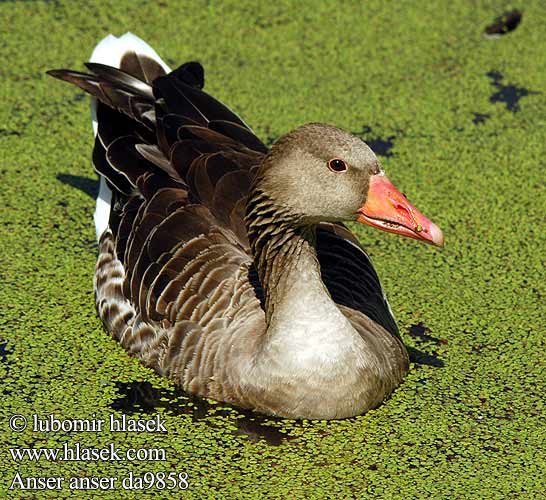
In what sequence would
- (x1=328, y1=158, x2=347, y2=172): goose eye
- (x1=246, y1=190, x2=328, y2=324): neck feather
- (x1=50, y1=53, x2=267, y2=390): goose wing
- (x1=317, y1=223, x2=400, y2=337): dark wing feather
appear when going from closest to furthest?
(x1=328, y1=158, x2=347, y2=172): goose eye, (x1=246, y1=190, x2=328, y2=324): neck feather, (x1=50, y1=53, x2=267, y2=390): goose wing, (x1=317, y1=223, x2=400, y2=337): dark wing feather

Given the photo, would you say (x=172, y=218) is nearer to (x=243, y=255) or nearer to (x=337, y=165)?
(x=243, y=255)

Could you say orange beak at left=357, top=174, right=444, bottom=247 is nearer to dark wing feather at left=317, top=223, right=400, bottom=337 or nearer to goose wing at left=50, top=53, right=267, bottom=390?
dark wing feather at left=317, top=223, right=400, bottom=337

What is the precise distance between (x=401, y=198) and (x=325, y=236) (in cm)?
103

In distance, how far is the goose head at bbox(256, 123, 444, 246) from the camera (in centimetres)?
663

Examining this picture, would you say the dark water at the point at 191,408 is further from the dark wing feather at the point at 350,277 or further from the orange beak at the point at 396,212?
the orange beak at the point at 396,212

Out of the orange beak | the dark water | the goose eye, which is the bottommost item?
the dark water

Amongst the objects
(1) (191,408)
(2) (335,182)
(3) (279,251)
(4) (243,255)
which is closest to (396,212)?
(2) (335,182)

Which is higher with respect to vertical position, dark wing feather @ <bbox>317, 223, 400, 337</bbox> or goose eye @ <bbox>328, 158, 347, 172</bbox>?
goose eye @ <bbox>328, 158, 347, 172</bbox>

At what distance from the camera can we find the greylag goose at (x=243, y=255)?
22.0 ft

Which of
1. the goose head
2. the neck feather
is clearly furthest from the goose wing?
the goose head

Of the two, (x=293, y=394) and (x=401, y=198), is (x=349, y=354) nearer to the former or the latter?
(x=293, y=394)

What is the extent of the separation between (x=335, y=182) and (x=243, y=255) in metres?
0.97

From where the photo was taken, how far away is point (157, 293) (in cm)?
743

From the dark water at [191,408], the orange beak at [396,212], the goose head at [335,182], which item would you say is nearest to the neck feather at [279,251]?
the goose head at [335,182]
